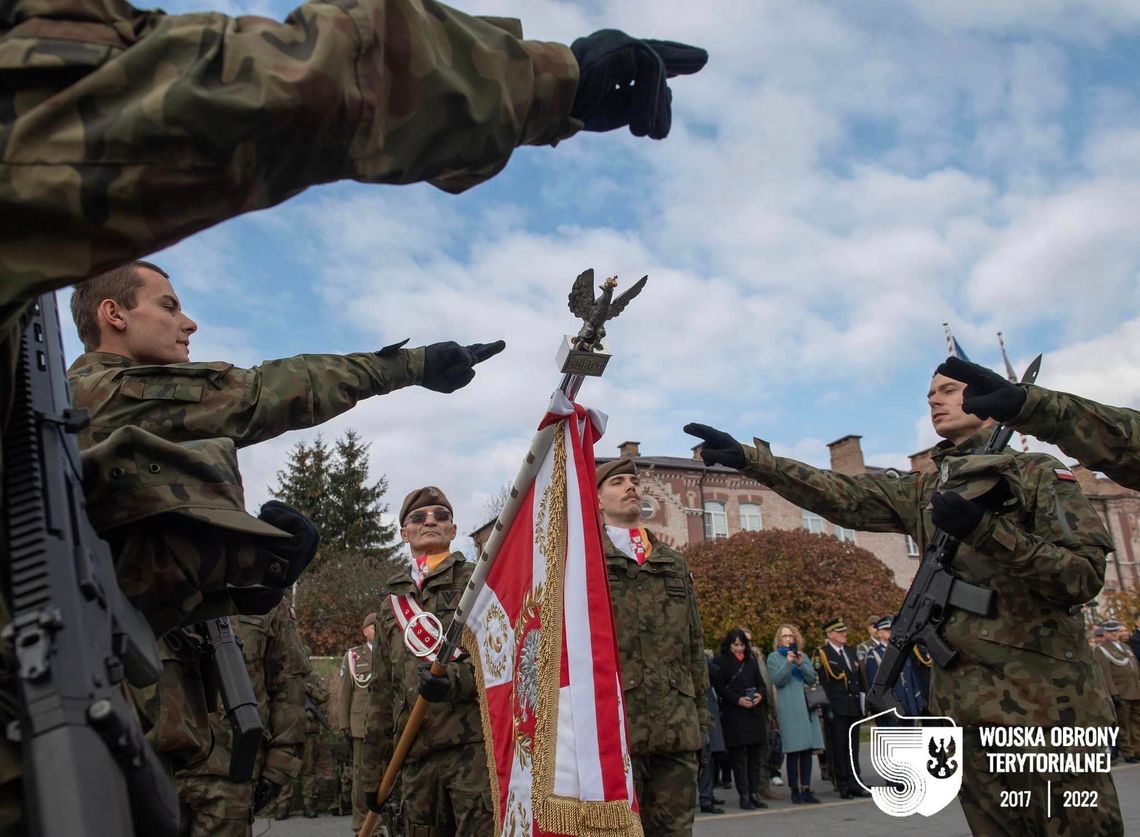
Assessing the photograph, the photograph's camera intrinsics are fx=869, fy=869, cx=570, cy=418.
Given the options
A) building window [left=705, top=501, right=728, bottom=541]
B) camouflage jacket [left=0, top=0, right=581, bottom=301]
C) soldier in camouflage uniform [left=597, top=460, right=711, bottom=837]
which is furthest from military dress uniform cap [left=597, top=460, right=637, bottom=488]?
building window [left=705, top=501, right=728, bottom=541]

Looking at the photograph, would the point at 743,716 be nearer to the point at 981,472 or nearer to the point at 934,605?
the point at 934,605

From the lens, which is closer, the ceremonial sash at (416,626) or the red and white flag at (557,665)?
the red and white flag at (557,665)

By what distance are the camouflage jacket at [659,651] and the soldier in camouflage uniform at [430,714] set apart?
98 cm

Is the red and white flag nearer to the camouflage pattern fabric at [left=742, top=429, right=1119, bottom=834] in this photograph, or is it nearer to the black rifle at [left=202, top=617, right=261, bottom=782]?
the black rifle at [left=202, top=617, right=261, bottom=782]

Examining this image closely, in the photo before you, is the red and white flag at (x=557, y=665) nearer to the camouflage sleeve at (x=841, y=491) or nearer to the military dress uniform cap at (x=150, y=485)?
the camouflage sleeve at (x=841, y=491)

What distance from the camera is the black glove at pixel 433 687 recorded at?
15.6 ft

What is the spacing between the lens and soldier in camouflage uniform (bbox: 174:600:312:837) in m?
3.89

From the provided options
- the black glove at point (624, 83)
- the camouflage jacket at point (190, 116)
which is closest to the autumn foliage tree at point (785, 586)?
the black glove at point (624, 83)

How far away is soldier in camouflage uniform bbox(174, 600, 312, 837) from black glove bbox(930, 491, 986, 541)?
3.35 meters

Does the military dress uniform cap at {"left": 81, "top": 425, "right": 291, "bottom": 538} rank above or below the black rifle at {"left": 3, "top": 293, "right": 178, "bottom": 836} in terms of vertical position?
above

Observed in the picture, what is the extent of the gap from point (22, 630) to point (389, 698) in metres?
4.77

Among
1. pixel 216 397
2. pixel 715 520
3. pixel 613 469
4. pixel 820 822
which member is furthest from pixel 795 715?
pixel 715 520

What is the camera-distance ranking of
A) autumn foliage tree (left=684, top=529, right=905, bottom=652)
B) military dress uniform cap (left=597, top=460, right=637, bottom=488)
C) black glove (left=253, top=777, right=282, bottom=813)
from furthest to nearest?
1. autumn foliage tree (left=684, top=529, right=905, bottom=652)
2. military dress uniform cap (left=597, top=460, right=637, bottom=488)
3. black glove (left=253, top=777, right=282, bottom=813)

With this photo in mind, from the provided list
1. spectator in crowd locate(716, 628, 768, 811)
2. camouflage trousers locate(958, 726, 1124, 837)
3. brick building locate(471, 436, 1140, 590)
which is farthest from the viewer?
brick building locate(471, 436, 1140, 590)
